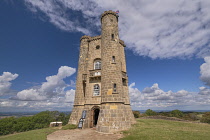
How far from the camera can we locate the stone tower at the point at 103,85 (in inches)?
587

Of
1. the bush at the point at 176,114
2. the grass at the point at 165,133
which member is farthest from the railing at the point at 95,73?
the bush at the point at 176,114

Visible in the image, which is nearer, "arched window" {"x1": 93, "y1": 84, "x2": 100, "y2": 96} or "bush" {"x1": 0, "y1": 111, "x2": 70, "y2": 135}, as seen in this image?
"arched window" {"x1": 93, "y1": 84, "x2": 100, "y2": 96}

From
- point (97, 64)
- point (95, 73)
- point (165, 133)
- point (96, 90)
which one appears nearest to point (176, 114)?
point (165, 133)

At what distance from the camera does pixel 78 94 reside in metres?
20.3

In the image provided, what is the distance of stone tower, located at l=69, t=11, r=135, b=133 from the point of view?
48.9 ft

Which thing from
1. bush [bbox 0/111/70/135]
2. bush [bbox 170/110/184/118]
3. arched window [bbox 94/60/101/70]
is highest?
arched window [bbox 94/60/101/70]

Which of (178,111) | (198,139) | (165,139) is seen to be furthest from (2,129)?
(178,111)

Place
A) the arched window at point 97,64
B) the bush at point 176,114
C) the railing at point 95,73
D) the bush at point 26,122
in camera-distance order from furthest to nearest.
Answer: the bush at point 176,114
the bush at point 26,122
the arched window at point 97,64
the railing at point 95,73

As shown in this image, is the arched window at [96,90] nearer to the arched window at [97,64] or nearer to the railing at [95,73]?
the railing at [95,73]

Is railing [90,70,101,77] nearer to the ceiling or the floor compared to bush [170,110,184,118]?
nearer to the ceiling

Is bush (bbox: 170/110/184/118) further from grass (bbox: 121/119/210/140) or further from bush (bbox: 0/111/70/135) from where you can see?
bush (bbox: 0/111/70/135)

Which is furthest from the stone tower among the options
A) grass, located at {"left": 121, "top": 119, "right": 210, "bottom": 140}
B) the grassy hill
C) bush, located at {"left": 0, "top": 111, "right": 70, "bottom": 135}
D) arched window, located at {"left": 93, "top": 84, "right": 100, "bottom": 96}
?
bush, located at {"left": 0, "top": 111, "right": 70, "bottom": 135}

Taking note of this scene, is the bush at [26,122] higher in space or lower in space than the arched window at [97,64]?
lower

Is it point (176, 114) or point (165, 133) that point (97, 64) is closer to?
point (165, 133)
